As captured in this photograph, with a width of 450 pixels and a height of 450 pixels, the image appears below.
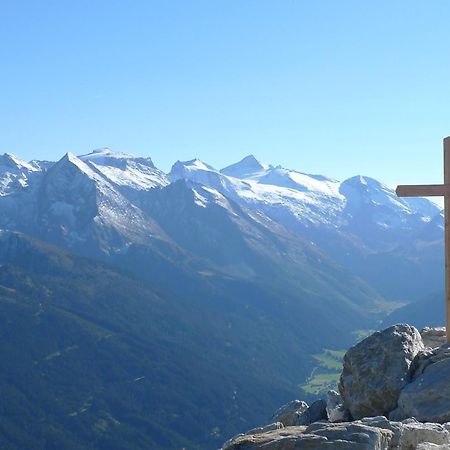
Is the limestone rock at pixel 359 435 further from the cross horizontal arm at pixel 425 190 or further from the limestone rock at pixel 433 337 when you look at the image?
the limestone rock at pixel 433 337

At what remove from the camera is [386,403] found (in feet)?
58.0

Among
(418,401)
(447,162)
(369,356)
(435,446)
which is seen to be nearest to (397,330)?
(369,356)

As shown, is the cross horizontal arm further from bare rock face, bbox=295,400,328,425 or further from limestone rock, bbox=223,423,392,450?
limestone rock, bbox=223,423,392,450

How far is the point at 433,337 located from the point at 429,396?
7000 millimetres

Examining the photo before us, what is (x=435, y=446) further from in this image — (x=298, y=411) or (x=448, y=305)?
(x=298, y=411)

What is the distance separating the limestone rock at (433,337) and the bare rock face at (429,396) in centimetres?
498

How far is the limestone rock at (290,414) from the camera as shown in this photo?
21227mm

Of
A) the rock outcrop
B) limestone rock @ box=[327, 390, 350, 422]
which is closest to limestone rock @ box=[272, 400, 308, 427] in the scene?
the rock outcrop

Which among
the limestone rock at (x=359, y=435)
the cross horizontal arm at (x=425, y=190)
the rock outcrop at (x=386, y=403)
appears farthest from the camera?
the cross horizontal arm at (x=425, y=190)

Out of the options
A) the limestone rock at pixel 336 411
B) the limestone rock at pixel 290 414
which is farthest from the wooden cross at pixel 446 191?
the limestone rock at pixel 290 414

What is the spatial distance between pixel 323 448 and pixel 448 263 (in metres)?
7.89

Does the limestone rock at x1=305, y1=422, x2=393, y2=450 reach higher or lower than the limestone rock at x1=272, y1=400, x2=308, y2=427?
higher

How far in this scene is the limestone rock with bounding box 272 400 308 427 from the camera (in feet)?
69.6

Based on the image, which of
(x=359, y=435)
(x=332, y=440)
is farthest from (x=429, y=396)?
(x=332, y=440)
